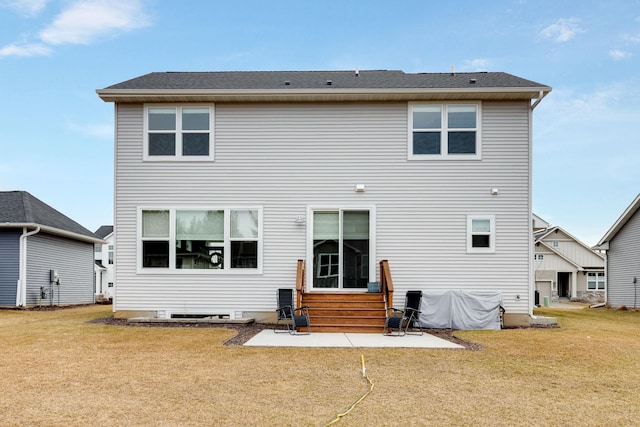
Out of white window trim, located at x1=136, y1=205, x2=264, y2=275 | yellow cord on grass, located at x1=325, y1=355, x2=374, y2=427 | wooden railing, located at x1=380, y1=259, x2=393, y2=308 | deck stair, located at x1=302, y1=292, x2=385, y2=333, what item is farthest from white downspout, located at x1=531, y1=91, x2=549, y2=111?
yellow cord on grass, located at x1=325, y1=355, x2=374, y2=427

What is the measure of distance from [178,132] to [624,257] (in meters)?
19.7

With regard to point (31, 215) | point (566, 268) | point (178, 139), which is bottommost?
point (566, 268)

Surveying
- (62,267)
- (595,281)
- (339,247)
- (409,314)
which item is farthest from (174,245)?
(595,281)

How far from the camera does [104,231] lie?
40219 mm

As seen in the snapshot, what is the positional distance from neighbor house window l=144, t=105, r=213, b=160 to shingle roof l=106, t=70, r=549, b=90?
1.97 feet

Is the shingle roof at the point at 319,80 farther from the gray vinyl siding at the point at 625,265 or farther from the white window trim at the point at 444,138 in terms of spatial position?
the gray vinyl siding at the point at 625,265

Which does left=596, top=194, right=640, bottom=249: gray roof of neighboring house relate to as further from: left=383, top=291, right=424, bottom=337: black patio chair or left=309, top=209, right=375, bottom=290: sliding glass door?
left=309, top=209, right=375, bottom=290: sliding glass door

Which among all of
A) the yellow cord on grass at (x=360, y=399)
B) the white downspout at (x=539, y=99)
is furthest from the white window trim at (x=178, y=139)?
the white downspout at (x=539, y=99)

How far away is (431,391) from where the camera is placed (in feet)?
18.2

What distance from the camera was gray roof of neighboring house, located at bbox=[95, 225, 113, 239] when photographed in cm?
3926

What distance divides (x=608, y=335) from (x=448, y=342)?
3985mm

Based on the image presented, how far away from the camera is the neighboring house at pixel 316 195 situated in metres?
12.1

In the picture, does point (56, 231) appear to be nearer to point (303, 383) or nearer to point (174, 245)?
point (174, 245)

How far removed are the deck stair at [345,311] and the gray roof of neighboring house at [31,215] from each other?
11907 mm
